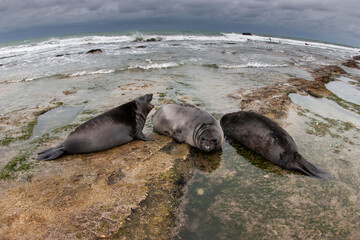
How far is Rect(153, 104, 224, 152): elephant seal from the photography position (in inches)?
194

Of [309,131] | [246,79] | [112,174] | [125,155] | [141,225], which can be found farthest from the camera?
[246,79]

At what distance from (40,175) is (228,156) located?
354 cm

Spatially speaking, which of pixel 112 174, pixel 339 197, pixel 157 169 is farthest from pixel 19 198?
pixel 339 197

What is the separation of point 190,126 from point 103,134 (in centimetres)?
191

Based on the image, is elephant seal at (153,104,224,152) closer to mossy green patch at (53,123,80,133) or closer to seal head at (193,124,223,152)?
seal head at (193,124,223,152)

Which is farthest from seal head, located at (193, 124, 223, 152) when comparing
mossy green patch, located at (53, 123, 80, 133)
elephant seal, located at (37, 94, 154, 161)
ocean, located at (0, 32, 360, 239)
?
mossy green patch, located at (53, 123, 80, 133)

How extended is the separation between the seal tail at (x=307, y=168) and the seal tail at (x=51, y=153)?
4.46 metres

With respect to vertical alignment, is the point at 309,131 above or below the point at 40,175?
above

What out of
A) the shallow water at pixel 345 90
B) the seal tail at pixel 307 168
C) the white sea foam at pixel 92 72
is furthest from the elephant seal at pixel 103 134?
the shallow water at pixel 345 90

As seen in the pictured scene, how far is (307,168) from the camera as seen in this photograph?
4262mm

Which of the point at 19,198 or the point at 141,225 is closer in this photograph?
the point at 141,225

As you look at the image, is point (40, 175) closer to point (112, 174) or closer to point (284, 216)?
point (112, 174)

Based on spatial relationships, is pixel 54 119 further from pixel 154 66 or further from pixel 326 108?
pixel 154 66

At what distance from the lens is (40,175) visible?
4.09 meters
